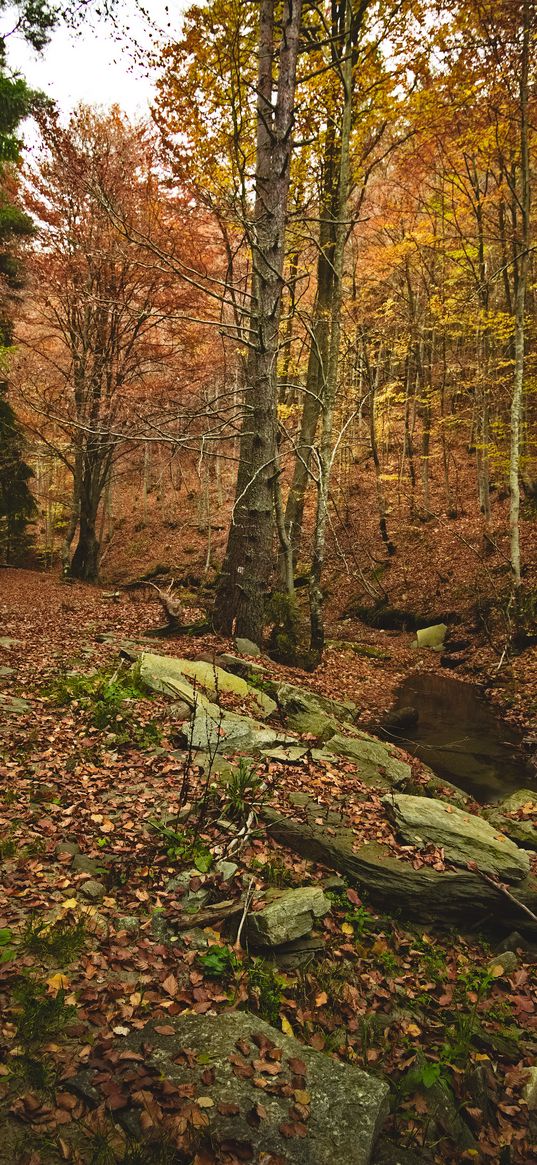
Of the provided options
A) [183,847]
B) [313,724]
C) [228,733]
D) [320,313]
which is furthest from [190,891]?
[320,313]

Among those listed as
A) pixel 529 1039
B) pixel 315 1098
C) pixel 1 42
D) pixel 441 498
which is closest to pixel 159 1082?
pixel 315 1098

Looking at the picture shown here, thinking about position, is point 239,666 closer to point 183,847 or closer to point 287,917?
point 183,847

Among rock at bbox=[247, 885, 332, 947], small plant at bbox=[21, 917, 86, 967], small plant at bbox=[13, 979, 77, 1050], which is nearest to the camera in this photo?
small plant at bbox=[13, 979, 77, 1050]

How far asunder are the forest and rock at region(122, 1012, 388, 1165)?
2 centimetres

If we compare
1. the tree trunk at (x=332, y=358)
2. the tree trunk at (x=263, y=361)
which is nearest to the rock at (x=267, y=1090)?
the tree trunk at (x=263, y=361)

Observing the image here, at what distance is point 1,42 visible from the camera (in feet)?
31.9

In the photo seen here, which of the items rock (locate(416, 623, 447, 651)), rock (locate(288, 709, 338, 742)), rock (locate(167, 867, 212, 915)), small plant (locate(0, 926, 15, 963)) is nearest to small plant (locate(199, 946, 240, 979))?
rock (locate(167, 867, 212, 915))

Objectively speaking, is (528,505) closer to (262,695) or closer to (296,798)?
(262,695)

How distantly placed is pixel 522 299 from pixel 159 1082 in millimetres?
14808

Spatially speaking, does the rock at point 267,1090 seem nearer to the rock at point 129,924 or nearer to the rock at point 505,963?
the rock at point 129,924

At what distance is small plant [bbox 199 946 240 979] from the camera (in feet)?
11.4

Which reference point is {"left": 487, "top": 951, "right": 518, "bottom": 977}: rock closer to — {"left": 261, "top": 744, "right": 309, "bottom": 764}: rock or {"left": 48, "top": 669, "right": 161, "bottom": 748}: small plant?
{"left": 261, "top": 744, "right": 309, "bottom": 764}: rock

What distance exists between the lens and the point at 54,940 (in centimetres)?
326

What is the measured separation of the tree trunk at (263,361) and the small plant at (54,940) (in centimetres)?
589
